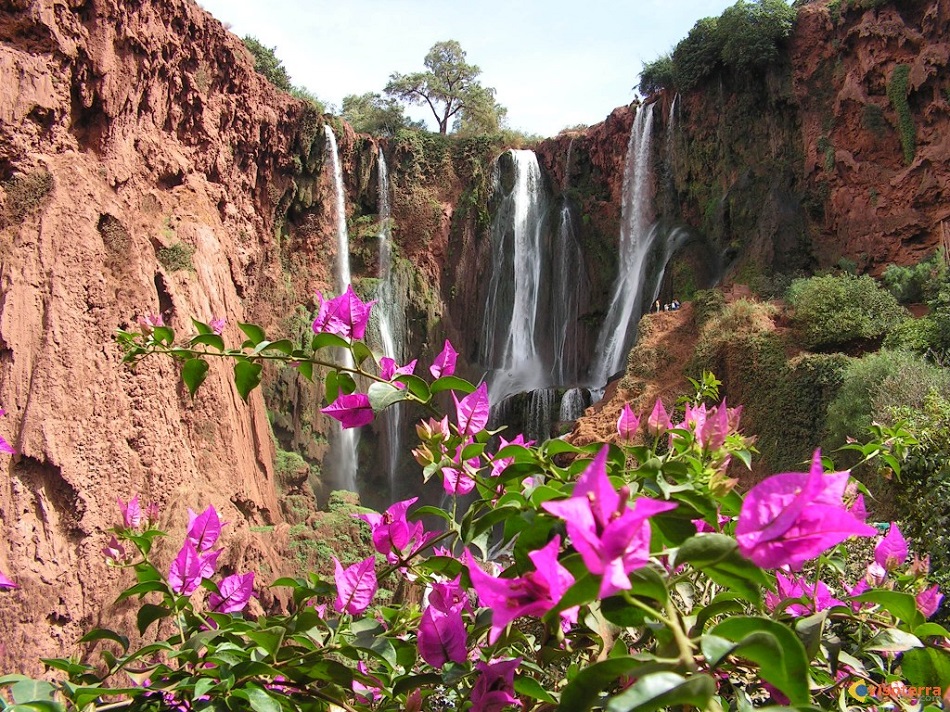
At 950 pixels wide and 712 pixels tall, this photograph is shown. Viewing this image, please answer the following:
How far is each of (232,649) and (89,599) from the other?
348 inches

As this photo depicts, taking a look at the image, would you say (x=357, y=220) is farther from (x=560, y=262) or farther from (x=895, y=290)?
(x=895, y=290)

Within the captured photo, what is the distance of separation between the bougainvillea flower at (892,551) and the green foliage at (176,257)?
1207 cm

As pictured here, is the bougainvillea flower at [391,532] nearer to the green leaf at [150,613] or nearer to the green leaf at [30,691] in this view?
the green leaf at [150,613]

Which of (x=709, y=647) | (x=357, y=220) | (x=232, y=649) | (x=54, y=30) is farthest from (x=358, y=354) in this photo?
(x=357, y=220)

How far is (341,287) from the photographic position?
61.3 feet

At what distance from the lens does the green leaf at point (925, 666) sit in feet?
3.25

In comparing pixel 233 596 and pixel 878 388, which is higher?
pixel 878 388

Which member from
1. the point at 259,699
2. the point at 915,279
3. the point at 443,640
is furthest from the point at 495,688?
the point at 915,279

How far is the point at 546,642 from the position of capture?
958 millimetres

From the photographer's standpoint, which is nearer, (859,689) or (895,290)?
(859,689)

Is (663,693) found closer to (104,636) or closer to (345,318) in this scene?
(345,318)

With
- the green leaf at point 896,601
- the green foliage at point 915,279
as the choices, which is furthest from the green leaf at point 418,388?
the green foliage at point 915,279

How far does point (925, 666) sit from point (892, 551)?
40cm

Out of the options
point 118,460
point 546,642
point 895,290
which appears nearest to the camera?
point 546,642
